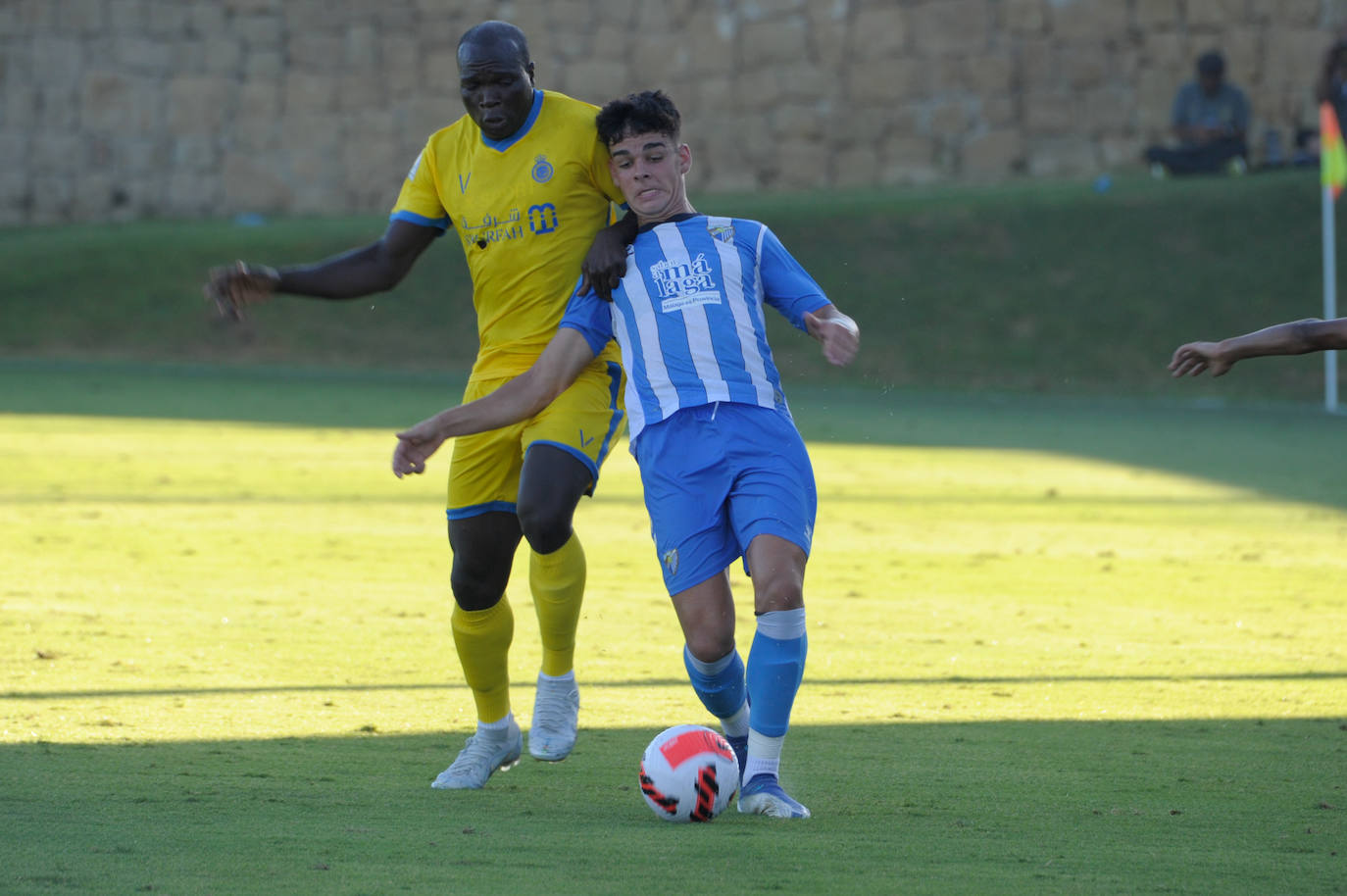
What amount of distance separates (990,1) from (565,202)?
23920 millimetres

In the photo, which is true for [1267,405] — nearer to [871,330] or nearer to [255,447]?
[871,330]

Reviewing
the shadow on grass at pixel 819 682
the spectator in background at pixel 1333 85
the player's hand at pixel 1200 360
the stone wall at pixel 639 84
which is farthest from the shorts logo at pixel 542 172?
the stone wall at pixel 639 84

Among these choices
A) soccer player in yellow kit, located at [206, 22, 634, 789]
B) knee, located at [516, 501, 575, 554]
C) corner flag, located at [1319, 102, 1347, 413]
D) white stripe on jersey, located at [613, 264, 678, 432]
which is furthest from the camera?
corner flag, located at [1319, 102, 1347, 413]

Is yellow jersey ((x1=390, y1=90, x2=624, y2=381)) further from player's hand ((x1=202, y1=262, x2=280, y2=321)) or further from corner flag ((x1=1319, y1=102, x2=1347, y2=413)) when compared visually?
corner flag ((x1=1319, y1=102, x2=1347, y2=413))

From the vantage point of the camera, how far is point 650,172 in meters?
5.26

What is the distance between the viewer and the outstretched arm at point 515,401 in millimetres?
4930

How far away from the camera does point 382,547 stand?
1054 cm

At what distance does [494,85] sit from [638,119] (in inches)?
25.4

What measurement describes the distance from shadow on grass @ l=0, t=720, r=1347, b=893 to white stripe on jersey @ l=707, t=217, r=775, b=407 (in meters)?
1.19

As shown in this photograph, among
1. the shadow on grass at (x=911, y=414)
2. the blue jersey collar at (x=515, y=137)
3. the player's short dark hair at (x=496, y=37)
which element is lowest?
the shadow on grass at (x=911, y=414)

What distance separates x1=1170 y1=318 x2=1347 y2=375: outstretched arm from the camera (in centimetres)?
501

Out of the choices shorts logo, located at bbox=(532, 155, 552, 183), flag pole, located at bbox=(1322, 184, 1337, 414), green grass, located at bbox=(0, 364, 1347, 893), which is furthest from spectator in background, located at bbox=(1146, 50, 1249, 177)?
shorts logo, located at bbox=(532, 155, 552, 183)

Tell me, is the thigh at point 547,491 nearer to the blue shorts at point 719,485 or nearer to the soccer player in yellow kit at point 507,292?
the soccer player in yellow kit at point 507,292

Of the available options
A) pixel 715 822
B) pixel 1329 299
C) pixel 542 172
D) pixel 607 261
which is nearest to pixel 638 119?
pixel 607 261
